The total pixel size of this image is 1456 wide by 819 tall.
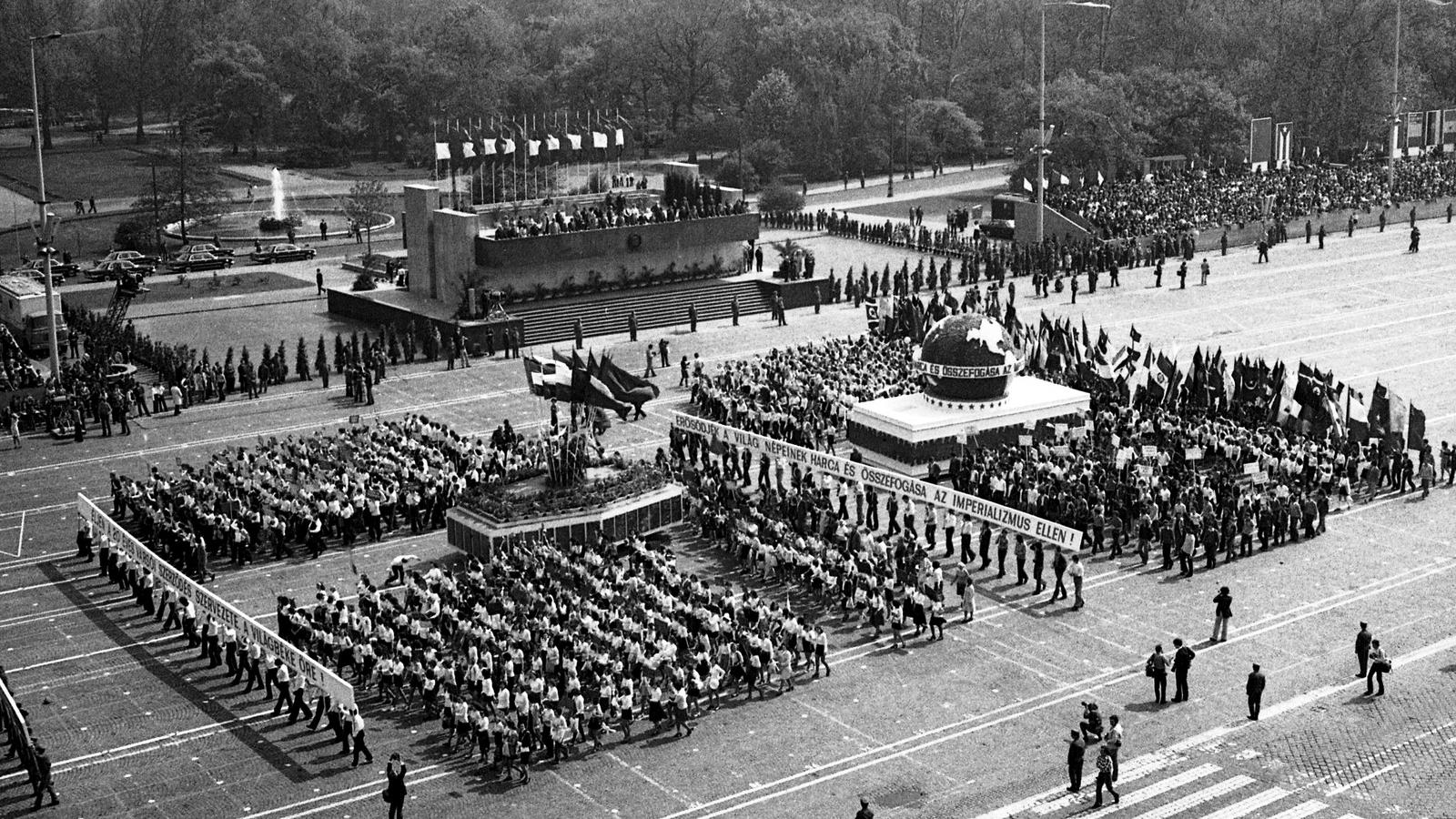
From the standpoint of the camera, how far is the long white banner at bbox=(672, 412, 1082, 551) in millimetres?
43375

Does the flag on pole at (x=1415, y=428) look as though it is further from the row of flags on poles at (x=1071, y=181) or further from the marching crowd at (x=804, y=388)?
the row of flags on poles at (x=1071, y=181)

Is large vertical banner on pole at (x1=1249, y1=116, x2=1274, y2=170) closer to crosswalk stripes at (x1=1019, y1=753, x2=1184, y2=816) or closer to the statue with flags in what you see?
the statue with flags

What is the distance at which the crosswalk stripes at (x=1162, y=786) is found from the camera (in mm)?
31334

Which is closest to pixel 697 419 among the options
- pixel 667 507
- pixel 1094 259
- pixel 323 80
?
pixel 667 507

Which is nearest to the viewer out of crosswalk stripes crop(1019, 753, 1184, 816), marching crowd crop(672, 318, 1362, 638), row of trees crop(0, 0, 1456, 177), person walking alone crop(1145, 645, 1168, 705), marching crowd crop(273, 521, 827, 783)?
crosswalk stripes crop(1019, 753, 1184, 816)

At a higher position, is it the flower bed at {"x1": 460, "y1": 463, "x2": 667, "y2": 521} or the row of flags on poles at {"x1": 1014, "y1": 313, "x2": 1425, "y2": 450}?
the row of flags on poles at {"x1": 1014, "y1": 313, "x2": 1425, "y2": 450}

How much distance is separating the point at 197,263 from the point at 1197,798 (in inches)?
2717

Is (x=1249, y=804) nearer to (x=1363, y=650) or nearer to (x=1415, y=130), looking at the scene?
(x=1363, y=650)

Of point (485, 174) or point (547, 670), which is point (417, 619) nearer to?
point (547, 670)

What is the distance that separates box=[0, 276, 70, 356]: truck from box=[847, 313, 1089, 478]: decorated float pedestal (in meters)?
31.9

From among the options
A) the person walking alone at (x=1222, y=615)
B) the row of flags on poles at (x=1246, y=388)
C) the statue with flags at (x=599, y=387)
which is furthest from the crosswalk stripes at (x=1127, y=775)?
the row of flags on poles at (x=1246, y=388)

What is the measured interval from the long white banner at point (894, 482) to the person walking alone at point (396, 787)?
17.8m

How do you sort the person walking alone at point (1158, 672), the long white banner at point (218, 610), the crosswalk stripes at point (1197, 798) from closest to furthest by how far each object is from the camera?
the crosswalk stripes at point (1197, 798) → the long white banner at point (218, 610) → the person walking alone at point (1158, 672)

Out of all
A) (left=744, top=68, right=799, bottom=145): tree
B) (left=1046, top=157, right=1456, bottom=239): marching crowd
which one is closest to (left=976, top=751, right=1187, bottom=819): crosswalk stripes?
(left=1046, top=157, right=1456, bottom=239): marching crowd
